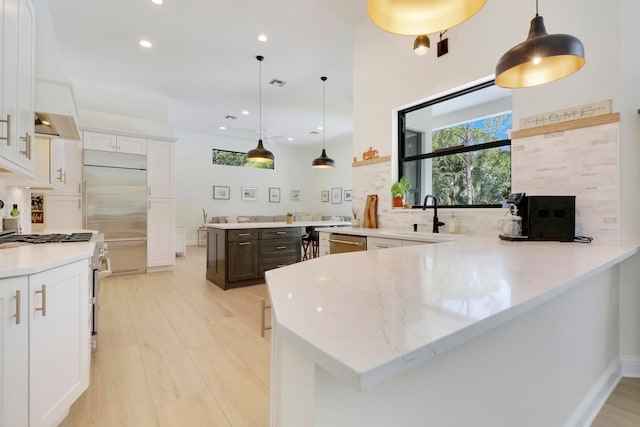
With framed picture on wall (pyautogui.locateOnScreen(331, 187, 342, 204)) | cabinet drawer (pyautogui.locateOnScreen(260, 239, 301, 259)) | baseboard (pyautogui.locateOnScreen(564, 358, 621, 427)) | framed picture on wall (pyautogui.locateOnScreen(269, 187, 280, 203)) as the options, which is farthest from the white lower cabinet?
framed picture on wall (pyautogui.locateOnScreen(269, 187, 280, 203))

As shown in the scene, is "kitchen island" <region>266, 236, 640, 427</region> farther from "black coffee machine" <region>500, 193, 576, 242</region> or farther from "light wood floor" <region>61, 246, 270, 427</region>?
"light wood floor" <region>61, 246, 270, 427</region>

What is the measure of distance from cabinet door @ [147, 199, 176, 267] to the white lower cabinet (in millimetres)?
3795

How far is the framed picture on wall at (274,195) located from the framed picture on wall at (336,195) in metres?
1.87

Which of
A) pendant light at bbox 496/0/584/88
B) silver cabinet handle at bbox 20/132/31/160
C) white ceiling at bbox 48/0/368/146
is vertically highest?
white ceiling at bbox 48/0/368/146

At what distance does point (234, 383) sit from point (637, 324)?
8.83 ft

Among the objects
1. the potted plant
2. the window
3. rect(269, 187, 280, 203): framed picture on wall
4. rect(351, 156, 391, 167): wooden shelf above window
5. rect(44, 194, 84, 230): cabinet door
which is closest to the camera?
the window

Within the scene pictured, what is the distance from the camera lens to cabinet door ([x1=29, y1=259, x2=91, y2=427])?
4.14ft

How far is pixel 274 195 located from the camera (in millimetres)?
10203

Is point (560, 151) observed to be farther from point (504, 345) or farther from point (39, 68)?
point (39, 68)

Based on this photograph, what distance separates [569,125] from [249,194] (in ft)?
28.0

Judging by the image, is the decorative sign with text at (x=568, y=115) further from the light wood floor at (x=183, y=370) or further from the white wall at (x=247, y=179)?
the white wall at (x=247, y=179)

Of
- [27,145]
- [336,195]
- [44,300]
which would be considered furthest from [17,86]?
[336,195]

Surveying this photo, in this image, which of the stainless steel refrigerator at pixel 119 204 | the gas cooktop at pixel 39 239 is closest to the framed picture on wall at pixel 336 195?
the stainless steel refrigerator at pixel 119 204

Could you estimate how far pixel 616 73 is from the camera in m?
1.98
